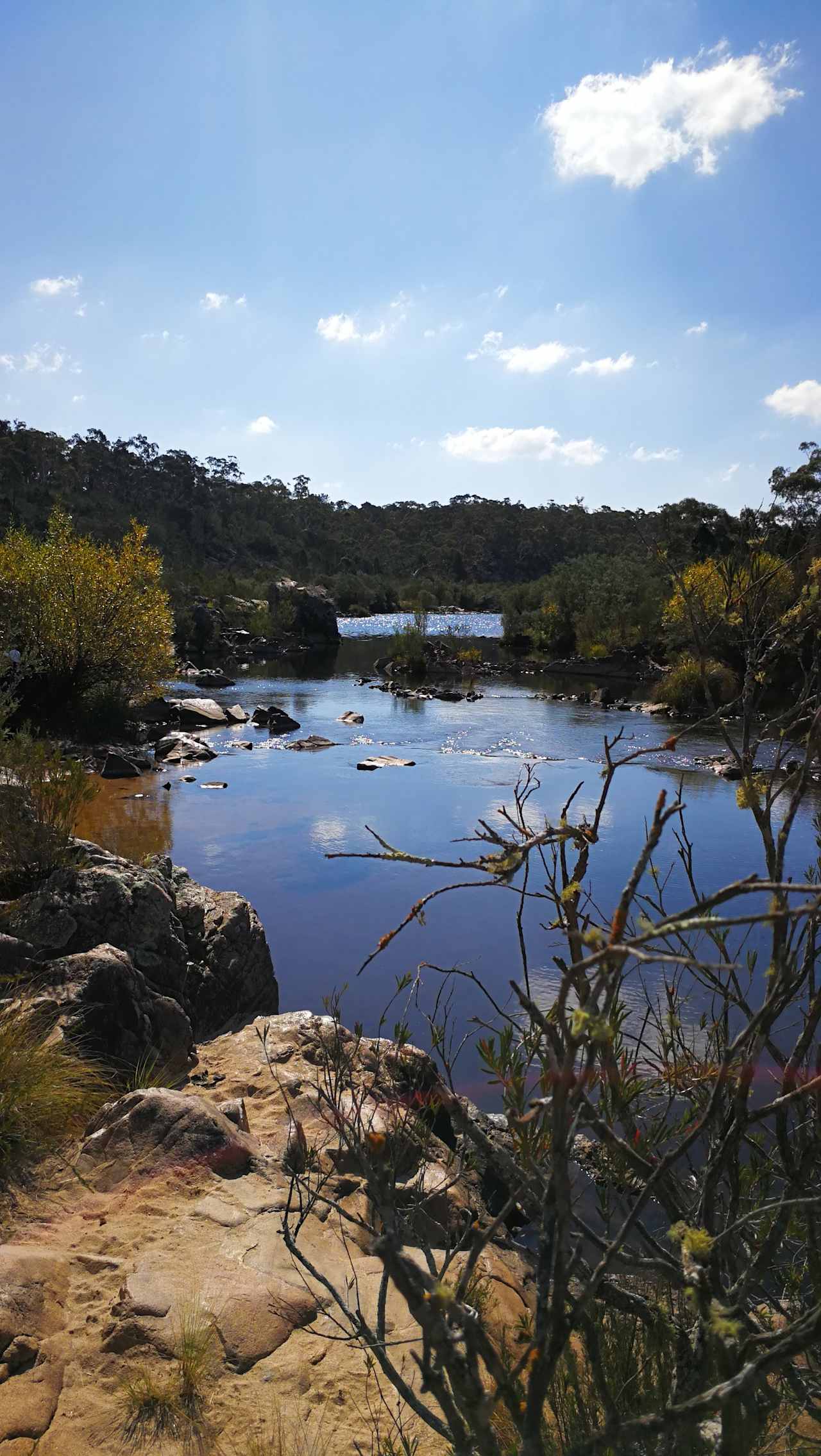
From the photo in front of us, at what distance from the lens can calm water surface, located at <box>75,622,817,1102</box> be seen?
807 centimetres

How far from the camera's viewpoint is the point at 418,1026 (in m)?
7.04

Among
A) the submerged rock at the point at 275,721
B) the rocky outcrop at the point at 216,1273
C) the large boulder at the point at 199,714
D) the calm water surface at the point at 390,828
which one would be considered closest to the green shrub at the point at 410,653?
the calm water surface at the point at 390,828

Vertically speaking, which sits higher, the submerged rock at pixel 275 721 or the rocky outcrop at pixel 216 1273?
the submerged rock at pixel 275 721

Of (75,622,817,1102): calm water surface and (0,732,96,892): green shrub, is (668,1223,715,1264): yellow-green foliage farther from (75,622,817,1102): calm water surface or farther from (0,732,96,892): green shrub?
(0,732,96,892): green shrub

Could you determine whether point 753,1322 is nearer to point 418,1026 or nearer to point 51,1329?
point 51,1329

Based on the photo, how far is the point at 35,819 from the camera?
668 centimetres

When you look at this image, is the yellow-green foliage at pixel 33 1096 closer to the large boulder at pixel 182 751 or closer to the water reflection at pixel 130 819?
the water reflection at pixel 130 819

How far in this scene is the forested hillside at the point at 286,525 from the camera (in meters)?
65.2

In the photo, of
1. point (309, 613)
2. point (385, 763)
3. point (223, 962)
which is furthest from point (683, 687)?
point (309, 613)

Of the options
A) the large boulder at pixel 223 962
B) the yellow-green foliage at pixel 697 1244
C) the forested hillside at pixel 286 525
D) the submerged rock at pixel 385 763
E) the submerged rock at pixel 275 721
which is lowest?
the large boulder at pixel 223 962

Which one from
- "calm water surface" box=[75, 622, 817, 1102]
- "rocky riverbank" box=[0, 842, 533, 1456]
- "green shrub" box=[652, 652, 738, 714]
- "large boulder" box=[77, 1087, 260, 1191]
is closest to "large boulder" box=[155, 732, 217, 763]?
"calm water surface" box=[75, 622, 817, 1102]

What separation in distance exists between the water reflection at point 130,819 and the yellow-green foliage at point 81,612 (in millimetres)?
3861

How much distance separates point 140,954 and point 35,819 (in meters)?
1.42

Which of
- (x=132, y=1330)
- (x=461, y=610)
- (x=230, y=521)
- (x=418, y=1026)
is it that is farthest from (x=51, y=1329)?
(x=230, y=521)
